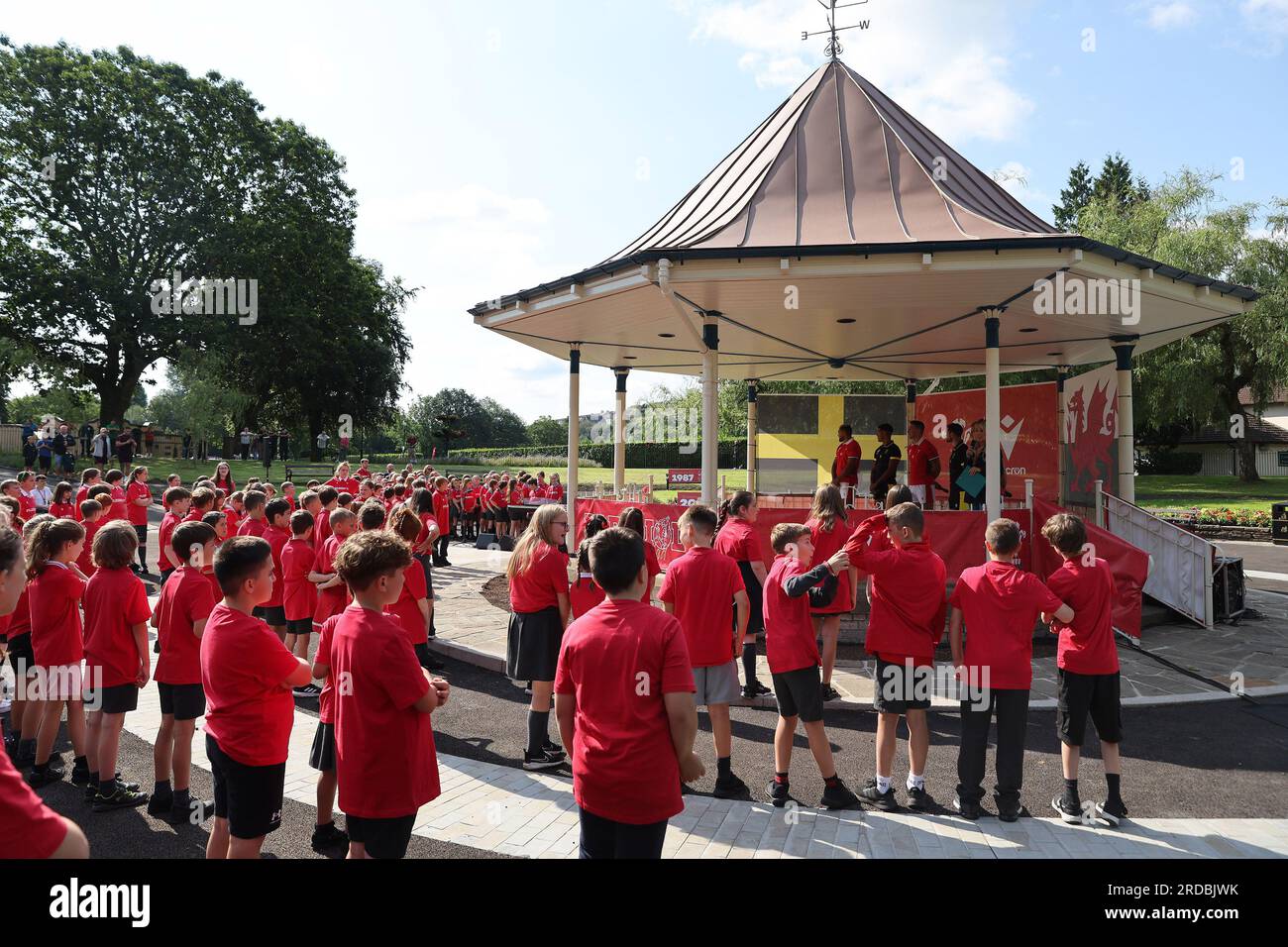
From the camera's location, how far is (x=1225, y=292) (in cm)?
991

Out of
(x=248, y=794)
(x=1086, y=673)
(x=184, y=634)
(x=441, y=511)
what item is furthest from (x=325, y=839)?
(x=441, y=511)

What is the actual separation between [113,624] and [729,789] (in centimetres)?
431

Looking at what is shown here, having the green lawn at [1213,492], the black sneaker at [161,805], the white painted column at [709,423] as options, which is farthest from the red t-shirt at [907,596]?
the green lawn at [1213,492]

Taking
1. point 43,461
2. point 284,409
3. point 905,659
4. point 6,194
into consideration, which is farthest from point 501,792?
point 284,409

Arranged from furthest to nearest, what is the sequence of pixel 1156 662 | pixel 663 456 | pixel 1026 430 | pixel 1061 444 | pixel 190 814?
1. pixel 663 456
2. pixel 1026 430
3. pixel 1061 444
4. pixel 1156 662
5. pixel 190 814

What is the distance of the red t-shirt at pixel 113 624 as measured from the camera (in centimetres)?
477

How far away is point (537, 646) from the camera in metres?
5.73

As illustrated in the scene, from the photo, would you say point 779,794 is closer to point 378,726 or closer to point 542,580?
point 542,580

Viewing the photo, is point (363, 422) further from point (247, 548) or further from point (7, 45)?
point (247, 548)

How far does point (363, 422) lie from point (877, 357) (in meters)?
34.2

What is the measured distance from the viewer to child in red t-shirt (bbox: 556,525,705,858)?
2775 millimetres

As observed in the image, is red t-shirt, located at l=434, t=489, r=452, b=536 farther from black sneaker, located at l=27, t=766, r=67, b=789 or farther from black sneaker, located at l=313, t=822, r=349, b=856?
black sneaker, located at l=313, t=822, r=349, b=856

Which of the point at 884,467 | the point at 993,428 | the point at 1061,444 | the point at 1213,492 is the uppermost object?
the point at 993,428

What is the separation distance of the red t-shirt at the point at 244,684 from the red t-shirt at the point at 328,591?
1.68 m
